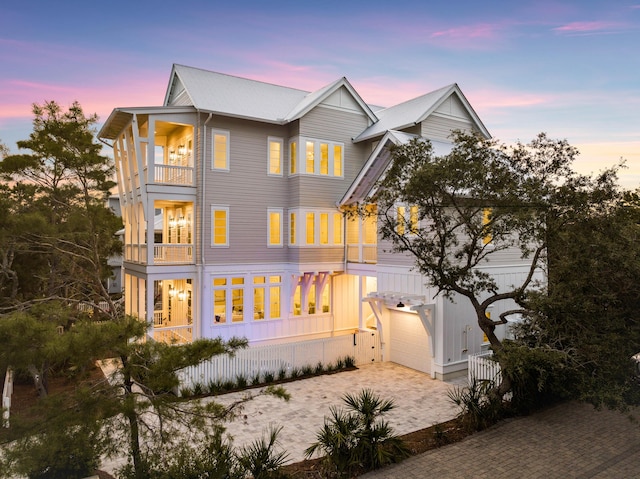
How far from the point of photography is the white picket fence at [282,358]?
1339 cm

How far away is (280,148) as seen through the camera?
17938 mm

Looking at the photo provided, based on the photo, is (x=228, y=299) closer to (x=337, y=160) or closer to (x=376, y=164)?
(x=337, y=160)

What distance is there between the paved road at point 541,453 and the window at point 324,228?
10019 mm

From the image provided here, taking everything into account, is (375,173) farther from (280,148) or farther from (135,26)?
(135,26)

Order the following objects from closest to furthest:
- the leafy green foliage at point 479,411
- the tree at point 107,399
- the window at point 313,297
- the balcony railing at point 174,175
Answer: the tree at point 107,399 < the leafy green foliage at point 479,411 < the balcony railing at point 174,175 < the window at point 313,297

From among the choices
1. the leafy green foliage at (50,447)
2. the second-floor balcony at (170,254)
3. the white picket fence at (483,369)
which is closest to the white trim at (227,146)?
the second-floor balcony at (170,254)

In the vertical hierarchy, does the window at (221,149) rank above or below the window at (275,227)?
above

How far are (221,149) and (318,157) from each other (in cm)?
408

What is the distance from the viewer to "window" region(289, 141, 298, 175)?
17705 millimetres

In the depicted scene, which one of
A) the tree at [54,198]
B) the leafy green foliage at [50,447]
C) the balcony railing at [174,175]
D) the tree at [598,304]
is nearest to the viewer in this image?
the leafy green foliage at [50,447]

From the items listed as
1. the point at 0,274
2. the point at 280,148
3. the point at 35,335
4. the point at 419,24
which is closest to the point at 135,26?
the point at 280,148

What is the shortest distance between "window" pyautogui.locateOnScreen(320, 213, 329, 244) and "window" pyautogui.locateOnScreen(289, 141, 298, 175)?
7.35 ft

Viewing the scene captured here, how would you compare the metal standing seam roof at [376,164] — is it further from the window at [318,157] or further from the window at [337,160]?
the window at [318,157]

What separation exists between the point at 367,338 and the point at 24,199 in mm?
13870
